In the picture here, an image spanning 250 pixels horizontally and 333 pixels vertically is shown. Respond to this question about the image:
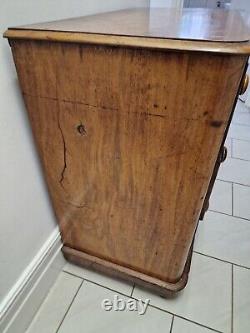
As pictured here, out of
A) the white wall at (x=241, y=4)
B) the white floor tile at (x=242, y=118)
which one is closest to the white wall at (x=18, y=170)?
the white floor tile at (x=242, y=118)

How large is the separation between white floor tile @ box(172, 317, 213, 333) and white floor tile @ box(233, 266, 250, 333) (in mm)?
116

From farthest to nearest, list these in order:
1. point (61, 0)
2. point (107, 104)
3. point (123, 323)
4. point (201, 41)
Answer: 1. point (123, 323)
2. point (61, 0)
3. point (107, 104)
4. point (201, 41)

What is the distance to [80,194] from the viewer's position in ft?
2.52

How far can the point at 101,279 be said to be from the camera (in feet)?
3.26

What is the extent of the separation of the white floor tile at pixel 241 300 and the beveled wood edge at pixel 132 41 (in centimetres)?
89

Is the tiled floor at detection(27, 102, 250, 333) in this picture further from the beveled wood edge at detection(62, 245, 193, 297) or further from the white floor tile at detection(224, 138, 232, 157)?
the white floor tile at detection(224, 138, 232, 157)

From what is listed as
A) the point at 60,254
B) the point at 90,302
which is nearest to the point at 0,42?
the point at 60,254

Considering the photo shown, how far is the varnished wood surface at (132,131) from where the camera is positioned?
1.49 feet

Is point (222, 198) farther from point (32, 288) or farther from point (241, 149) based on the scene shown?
point (32, 288)

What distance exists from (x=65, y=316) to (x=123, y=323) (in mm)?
208

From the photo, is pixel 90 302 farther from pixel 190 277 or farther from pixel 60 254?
pixel 190 277

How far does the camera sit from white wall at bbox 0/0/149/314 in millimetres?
592

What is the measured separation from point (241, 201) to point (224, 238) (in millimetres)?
308

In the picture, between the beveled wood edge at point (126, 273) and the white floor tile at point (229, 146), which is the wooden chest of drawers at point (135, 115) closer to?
the beveled wood edge at point (126, 273)
